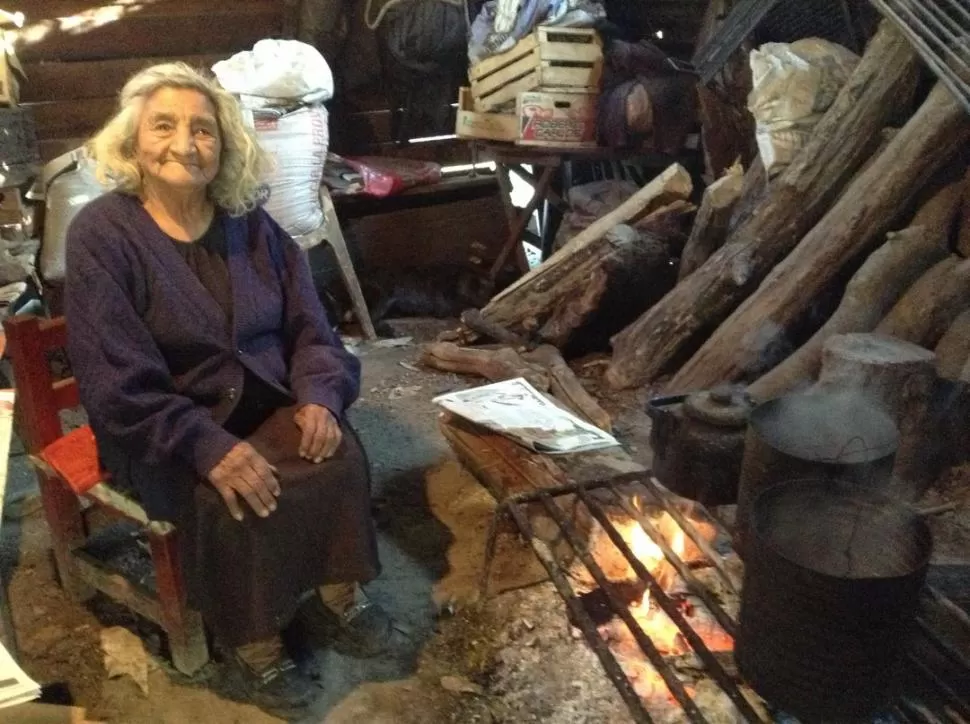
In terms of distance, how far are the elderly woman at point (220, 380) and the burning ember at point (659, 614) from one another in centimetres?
64

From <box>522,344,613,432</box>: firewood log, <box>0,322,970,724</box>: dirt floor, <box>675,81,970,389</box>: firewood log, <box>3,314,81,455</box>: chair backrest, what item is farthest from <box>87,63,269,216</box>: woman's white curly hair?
<box>675,81,970,389</box>: firewood log

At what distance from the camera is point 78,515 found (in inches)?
98.3

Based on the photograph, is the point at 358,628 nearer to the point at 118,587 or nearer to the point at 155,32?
the point at 118,587

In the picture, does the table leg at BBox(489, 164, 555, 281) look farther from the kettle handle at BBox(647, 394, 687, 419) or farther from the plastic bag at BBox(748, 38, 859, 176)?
the kettle handle at BBox(647, 394, 687, 419)

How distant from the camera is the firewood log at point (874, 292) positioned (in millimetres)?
3115

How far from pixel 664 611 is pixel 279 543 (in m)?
0.94

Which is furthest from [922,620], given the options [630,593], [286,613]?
[286,613]

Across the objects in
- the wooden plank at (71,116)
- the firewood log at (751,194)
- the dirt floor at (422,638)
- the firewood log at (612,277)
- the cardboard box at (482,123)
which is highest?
the wooden plank at (71,116)

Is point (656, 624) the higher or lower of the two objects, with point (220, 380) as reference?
lower

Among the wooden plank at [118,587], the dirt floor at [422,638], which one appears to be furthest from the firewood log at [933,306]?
the wooden plank at [118,587]

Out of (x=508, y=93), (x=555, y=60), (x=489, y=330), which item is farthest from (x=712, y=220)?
(x=508, y=93)

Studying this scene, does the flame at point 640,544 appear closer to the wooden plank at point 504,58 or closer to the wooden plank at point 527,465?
the wooden plank at point 527,465

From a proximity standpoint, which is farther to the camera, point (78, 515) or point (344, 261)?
point (344, 261)

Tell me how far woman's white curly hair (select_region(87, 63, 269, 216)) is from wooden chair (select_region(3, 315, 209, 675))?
422 millimetres
